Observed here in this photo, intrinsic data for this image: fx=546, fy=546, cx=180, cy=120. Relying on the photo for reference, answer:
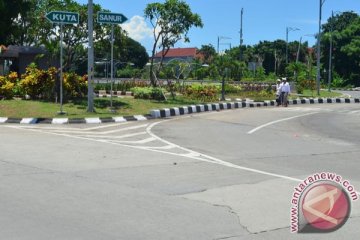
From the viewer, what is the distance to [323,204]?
462 cm

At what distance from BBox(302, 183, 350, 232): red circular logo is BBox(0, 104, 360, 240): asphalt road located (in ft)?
2.04

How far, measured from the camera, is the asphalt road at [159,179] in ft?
19.1

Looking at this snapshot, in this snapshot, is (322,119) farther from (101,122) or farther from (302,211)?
(302,211)

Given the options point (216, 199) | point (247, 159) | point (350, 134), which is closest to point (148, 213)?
point (216, 199)

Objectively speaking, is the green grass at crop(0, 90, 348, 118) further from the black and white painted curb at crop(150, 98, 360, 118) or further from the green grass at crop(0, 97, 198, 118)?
the black and white painted curb at crop(150, 98, 360, 118)

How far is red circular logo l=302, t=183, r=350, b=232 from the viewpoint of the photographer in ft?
15.1

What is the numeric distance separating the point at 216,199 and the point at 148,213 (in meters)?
1.19

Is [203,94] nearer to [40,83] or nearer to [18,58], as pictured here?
[40,83]

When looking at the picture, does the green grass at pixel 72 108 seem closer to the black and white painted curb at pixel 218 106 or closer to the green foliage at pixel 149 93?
the black and white painted curb at pixel 218 106

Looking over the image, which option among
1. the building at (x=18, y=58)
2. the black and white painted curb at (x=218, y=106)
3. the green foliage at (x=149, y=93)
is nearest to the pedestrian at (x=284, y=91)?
the black and white painted curb at (x=218, y=106)

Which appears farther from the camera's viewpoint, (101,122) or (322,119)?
(322,119)

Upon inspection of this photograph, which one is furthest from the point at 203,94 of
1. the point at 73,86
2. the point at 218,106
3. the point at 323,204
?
the point at 323,204

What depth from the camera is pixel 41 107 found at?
19.9m

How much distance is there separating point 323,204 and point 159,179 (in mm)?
4155
